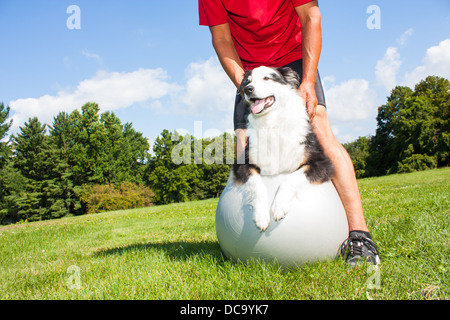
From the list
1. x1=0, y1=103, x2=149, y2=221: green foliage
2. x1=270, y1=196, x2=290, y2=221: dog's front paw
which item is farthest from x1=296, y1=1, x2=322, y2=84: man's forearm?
x1=0, y1=103, x2=149, y2=221: green foliage

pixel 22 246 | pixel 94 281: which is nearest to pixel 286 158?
pixel 94 281

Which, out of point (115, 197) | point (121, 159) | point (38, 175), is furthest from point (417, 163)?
point (38, 175)

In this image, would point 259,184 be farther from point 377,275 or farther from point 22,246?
point 22,246

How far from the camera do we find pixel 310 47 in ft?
9.20

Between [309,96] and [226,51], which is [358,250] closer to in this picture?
[309,96]

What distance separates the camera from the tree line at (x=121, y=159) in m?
37.6

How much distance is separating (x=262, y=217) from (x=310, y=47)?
1.65 meters

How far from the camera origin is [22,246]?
630 centimetres

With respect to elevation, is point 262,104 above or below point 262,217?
above

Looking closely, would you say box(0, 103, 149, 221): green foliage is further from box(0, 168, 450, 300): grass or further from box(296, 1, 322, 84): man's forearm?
box(296, 1, 322, 84): man's forearm

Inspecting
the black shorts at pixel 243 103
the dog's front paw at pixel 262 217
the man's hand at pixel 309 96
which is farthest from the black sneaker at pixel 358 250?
the black shorts at pixel 243 103

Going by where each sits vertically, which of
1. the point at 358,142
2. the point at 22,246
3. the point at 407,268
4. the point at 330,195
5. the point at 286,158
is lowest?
the point at 22,246

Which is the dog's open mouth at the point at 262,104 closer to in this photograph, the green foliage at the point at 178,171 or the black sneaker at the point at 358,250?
the black sneaker at the point at 358,250
